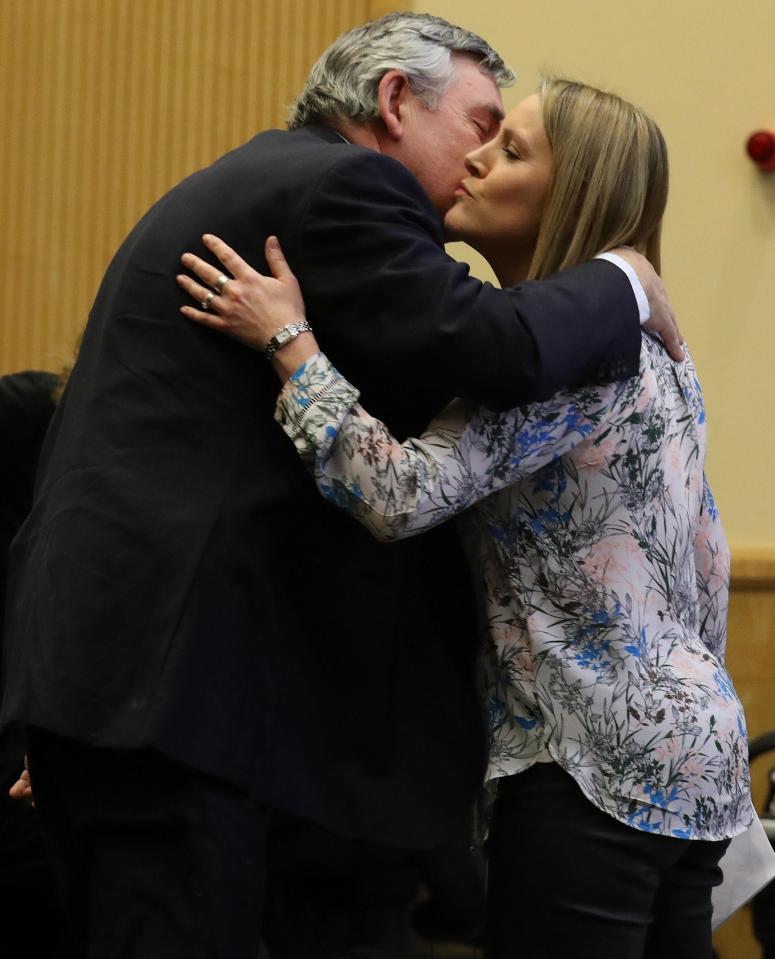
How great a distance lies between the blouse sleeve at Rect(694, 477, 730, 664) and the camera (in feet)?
6.00

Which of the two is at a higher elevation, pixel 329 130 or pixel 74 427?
pixel 329 130

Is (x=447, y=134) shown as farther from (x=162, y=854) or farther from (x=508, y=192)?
(x=162, y=854)

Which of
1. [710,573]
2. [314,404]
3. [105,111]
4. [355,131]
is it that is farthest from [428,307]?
[105,111]

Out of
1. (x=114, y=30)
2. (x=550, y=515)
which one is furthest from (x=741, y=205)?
(x=550, y=515)

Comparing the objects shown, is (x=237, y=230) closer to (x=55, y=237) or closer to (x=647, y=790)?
(x=647, y=790)

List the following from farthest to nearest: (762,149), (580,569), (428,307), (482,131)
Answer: (762,149) < (482,131) < (580,569) < (428,307)

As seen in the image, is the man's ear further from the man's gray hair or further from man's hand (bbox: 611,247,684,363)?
man's hand (bbox: 611,247,684,363)

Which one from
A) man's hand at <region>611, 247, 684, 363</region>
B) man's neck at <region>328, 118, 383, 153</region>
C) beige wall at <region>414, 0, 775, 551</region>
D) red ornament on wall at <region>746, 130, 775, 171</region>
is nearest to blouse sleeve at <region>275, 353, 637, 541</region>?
man's hand at <region>611, 247, 684, 363</region>

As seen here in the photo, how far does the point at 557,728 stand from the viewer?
1.55 m

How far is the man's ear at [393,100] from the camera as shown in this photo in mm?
1857

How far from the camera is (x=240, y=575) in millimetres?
1494

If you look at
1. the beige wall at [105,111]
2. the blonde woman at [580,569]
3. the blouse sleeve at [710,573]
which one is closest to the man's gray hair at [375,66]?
the blonde woman at [580,569]

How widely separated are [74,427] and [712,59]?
7.49ft

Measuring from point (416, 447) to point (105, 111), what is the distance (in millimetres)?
2456
